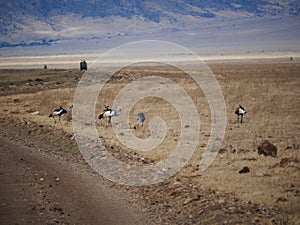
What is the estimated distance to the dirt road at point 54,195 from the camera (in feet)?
28.0

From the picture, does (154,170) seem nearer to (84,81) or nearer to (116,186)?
(116,186)

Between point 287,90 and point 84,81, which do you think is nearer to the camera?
point 287,90

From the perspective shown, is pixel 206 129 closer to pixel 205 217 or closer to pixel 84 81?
pixel 205 217

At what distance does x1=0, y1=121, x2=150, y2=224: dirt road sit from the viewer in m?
8.52

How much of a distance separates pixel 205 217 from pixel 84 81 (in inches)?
1326

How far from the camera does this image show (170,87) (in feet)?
113

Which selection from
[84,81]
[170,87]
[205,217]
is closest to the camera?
[205,217]

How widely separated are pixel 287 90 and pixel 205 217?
2369 centimetres

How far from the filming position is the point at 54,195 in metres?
9.71

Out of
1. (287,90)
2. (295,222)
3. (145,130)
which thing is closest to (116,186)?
(295,222)

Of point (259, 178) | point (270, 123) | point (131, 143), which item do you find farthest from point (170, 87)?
point (259, 178)

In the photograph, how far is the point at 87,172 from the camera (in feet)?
38.3

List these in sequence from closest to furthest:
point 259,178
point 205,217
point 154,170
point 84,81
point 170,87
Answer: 1. point 205,217
2. point 259,178
3. point 154,170
4. point 170,87
5. point 84,81

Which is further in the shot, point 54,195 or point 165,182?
point 165,182
